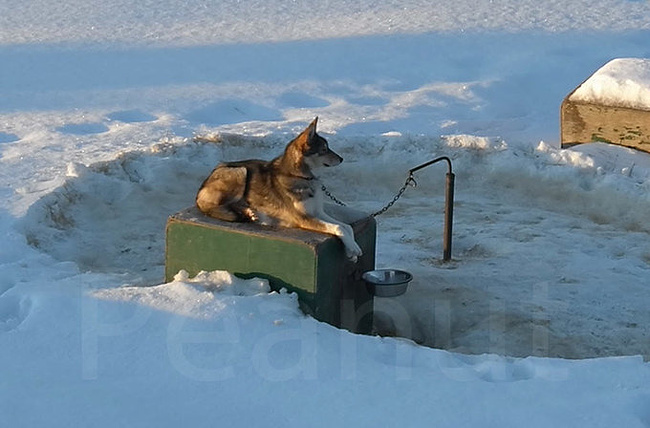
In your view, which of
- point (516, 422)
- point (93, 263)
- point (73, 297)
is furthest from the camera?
point (93, 263)

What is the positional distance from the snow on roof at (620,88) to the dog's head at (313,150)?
3.86m

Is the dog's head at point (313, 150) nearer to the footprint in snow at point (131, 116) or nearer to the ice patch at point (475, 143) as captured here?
the ice patch at point (475, 143)

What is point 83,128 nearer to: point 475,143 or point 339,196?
point 339,196

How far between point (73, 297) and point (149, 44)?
714cm

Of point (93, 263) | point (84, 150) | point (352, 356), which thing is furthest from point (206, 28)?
point (352, 356)

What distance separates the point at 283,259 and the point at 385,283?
0.68 metres

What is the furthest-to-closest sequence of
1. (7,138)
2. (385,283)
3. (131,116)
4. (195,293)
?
(131,116), (7,138), (385,283), (195,293)

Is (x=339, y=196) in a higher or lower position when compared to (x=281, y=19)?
lower

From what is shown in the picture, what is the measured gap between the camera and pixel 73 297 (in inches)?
196

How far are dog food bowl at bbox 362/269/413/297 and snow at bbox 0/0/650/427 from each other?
272 mm

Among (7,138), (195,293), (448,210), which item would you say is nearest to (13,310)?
(195,293)

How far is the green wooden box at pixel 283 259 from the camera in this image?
4.91 meters

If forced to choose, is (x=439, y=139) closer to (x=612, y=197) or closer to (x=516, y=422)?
(x=612, y=197)

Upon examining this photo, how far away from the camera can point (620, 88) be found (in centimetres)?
823
